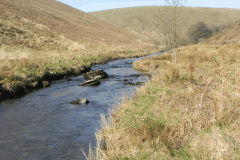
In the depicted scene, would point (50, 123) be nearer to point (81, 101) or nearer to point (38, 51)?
point (81, 101)

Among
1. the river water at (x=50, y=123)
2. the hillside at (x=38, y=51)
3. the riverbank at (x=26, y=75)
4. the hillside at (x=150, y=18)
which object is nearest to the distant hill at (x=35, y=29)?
the hillside at (x=38, y=51)

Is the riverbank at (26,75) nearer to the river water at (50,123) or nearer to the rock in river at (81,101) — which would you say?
the river water at (50,123)

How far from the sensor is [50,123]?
9.19 metres

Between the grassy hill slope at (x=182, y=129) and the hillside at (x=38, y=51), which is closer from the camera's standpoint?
the grassy hill slope at (x=182, y=129)

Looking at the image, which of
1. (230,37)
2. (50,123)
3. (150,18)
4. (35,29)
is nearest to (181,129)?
(50,123)

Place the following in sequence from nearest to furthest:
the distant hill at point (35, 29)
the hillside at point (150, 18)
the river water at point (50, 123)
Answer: the river water at point (50, 123), the distant hill at point (35, 29), the hillside at point (150, 18)

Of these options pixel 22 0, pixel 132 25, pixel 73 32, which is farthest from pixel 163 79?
pixel 132 25

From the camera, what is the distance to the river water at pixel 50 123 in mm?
6781

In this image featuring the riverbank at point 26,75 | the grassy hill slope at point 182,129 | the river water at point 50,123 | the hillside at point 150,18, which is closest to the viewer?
the grassy hill slope at point 182,129

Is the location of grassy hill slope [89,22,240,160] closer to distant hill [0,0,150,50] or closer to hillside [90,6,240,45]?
distant hill [0,0,150,50]

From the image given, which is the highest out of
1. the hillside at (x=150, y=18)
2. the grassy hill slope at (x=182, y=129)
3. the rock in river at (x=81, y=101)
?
the hillside at (x=150, y=18)

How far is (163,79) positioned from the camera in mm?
11328

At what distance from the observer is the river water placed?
6.78 metres

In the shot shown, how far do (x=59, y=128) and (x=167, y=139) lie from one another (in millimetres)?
4992
